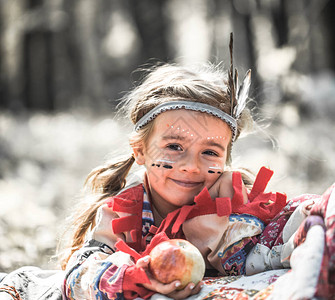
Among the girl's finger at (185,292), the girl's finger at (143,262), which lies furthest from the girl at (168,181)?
the girl's finger at (185,292)

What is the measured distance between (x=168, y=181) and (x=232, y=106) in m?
0.59

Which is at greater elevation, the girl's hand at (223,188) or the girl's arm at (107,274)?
the girl's hand at (223,188)

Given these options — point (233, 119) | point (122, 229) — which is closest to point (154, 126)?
point (233, 119)

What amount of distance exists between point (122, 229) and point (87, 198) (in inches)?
26.7

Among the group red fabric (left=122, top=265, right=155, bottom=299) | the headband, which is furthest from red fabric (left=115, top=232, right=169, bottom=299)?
the headband

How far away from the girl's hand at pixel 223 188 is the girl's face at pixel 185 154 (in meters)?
0.04

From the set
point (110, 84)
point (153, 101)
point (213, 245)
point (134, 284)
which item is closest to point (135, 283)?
point (134, 284)

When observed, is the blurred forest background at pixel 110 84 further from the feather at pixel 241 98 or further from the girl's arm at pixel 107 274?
the girl's arm at pixel 107 274

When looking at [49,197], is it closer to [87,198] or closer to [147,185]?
[87,198]

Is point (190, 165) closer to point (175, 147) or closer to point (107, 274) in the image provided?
point (175, 147)

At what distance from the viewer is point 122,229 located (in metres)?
2.56

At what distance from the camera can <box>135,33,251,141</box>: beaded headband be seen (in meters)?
2.69

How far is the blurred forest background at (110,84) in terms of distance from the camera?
5.49m

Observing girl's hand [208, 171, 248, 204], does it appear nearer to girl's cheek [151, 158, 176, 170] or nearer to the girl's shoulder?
girl's cheek [151, 158, 176, 170]
